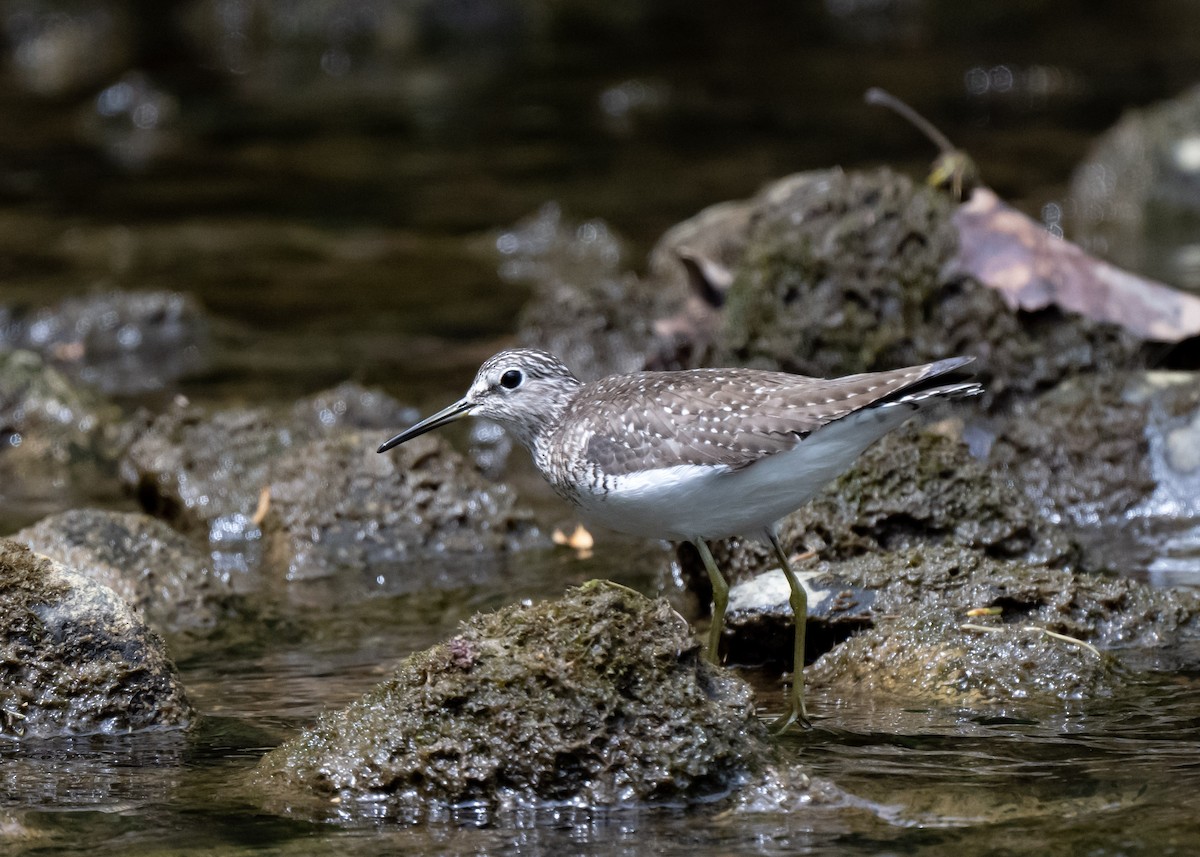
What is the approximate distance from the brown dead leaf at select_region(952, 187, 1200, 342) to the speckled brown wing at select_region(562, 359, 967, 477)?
3.12 m

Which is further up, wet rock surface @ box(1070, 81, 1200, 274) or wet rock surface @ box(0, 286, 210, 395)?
wet rock surface @ box(1070, 81, 1200, 274)

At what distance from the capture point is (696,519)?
577 cm

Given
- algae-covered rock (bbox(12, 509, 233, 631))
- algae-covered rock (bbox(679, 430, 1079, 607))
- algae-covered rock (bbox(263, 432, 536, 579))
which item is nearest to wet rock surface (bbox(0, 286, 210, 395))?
algae-covered rock (bbox(263, 432, 536, 579))

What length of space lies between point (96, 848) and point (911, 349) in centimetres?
534

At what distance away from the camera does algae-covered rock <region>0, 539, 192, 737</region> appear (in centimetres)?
563

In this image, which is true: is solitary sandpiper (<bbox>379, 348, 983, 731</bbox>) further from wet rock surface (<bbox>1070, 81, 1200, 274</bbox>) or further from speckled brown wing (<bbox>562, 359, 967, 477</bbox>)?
wet rock surface (<bbox>1070, 81, 1200, 274</bbox>)

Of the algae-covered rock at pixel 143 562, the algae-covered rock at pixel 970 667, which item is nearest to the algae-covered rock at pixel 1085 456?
the algae-covered rock at pixel 970 667

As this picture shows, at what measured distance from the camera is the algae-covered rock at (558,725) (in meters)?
4.87

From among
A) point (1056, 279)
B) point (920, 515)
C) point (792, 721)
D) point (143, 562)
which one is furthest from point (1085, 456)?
point (143, 562)

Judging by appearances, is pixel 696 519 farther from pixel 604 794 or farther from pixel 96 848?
pixel 96 848

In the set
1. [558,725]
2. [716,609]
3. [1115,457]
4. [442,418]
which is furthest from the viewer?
[1115,457]

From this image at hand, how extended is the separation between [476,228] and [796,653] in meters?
11.0

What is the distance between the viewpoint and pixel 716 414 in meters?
5.87

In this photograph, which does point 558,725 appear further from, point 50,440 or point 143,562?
point 50,440
